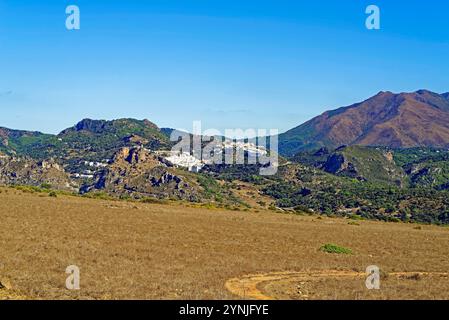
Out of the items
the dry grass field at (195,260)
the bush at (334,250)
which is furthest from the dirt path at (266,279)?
the bush at (334,250)

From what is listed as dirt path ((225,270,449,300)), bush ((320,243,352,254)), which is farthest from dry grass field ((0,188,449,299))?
bush ((320,243,352,254))

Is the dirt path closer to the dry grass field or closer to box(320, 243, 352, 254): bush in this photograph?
the dry grass field

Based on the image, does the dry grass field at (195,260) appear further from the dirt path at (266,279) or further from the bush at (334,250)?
the bush at (334,250)

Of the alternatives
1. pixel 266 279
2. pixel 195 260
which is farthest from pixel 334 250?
pixel 266 279

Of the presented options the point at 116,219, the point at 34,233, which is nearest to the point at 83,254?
the point at 34,233

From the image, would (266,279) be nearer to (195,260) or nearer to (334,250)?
(195,260)

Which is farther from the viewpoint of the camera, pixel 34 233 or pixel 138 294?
pixel 34 233
